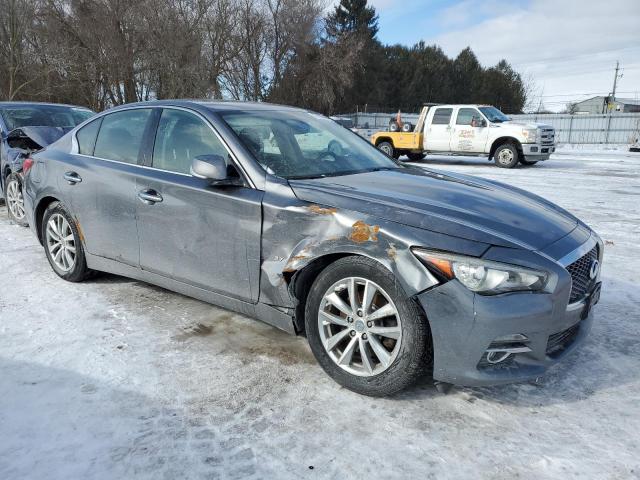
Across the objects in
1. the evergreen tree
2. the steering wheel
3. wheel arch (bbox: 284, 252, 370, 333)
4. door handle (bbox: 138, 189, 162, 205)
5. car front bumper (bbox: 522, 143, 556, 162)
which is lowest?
wheel arch (bbox: 284, 252, 370, 333)

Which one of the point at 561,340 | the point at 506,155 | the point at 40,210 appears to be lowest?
the point at 561,340

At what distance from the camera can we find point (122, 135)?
13.4 feet

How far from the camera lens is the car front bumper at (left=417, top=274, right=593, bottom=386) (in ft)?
7.82

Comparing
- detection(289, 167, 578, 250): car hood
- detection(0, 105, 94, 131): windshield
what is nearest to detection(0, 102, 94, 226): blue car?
detection(0, 105, 94, 131): windshield

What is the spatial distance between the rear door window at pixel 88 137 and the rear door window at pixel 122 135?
7 centimetres

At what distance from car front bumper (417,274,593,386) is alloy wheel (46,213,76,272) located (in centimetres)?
333

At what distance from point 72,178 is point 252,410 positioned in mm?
2762

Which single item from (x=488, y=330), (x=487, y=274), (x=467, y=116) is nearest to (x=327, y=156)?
(x=487, y=274)

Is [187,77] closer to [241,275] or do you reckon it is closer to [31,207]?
[31,207]

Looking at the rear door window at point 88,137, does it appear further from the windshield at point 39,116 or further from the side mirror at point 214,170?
the windshield at point 39,116

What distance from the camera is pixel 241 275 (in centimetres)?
318

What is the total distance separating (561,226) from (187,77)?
94.4 ft

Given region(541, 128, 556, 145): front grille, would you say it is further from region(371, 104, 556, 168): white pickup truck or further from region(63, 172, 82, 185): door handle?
region(63, 172, 82, 185): door handle

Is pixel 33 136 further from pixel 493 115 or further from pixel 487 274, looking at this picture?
pixel 493 115
